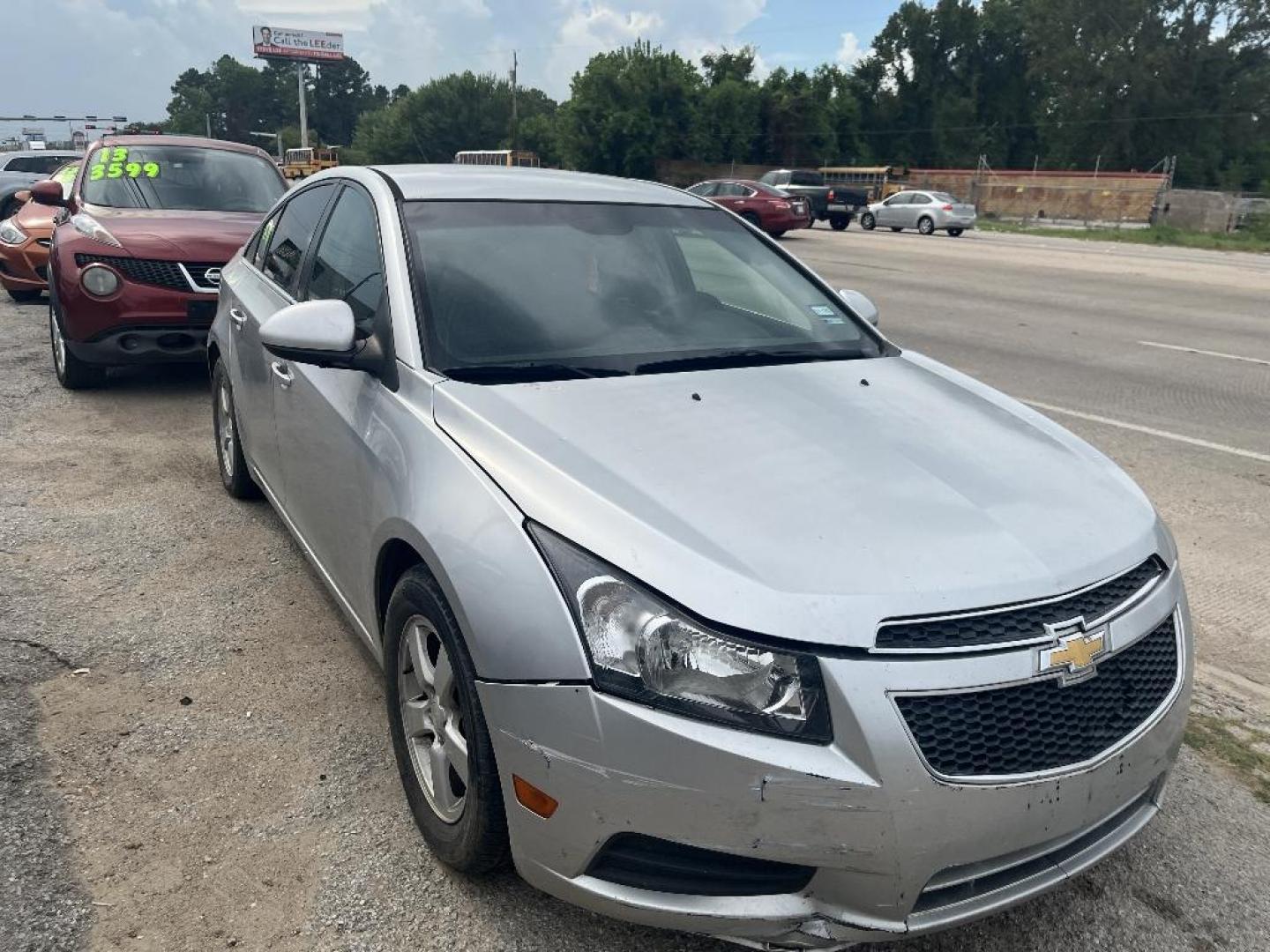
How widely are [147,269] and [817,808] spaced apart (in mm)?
6288

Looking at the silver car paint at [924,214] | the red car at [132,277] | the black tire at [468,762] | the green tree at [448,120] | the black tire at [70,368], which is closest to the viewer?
the black tire at [468,762]

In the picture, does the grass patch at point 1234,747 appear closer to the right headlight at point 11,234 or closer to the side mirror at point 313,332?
the side mirror at point 313,332

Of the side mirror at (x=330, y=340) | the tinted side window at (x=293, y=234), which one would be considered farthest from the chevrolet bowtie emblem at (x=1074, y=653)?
the tinted side window at (x=293, y=234)

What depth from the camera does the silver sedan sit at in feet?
107

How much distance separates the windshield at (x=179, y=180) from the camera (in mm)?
7898

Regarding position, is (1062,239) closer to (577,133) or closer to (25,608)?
(25,608)

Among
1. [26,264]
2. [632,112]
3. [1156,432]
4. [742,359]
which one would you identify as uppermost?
[632,112]

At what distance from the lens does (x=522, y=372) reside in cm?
288

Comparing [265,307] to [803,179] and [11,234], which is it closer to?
[11,234]

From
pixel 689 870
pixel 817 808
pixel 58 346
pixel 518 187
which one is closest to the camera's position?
pixel 817 808

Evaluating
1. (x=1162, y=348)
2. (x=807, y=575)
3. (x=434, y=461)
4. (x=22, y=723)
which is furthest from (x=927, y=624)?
(x=1162, y=348)

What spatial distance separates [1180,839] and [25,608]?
13.0 ft

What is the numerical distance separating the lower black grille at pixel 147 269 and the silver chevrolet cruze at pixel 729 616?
13.9ft

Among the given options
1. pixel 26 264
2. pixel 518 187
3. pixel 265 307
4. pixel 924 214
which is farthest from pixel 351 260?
pixel 924 214
